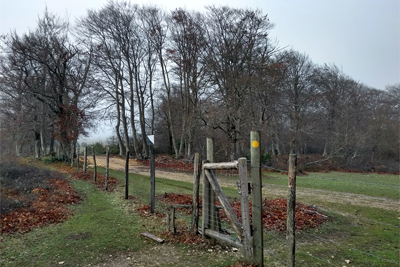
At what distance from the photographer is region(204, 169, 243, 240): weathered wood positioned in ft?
17.0

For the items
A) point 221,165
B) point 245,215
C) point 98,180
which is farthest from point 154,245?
point 98,180

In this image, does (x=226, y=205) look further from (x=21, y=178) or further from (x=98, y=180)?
(x=98, y=180)

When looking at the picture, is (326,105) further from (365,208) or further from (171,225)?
(171,225)

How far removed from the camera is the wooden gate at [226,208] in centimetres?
497

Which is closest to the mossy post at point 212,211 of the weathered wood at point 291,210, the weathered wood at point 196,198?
the weathered wood at point 196,198

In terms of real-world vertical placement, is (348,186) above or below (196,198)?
below

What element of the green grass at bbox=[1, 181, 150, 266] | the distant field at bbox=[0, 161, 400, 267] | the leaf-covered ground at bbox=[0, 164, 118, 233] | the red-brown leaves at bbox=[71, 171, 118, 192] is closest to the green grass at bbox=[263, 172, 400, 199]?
the distant field at bbox=[0, 161, 400, 267]

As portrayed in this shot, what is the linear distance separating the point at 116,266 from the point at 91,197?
7.05 m

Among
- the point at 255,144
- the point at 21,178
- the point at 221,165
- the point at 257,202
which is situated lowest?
the point at 21,178

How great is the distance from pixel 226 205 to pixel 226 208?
0.07 meters

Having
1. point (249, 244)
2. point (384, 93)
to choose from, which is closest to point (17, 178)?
point (249, 244)

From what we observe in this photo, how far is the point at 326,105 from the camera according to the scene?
1515 inches

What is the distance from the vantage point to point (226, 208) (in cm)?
552

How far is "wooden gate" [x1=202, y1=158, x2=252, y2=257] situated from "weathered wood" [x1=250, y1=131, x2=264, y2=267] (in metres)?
0.12
